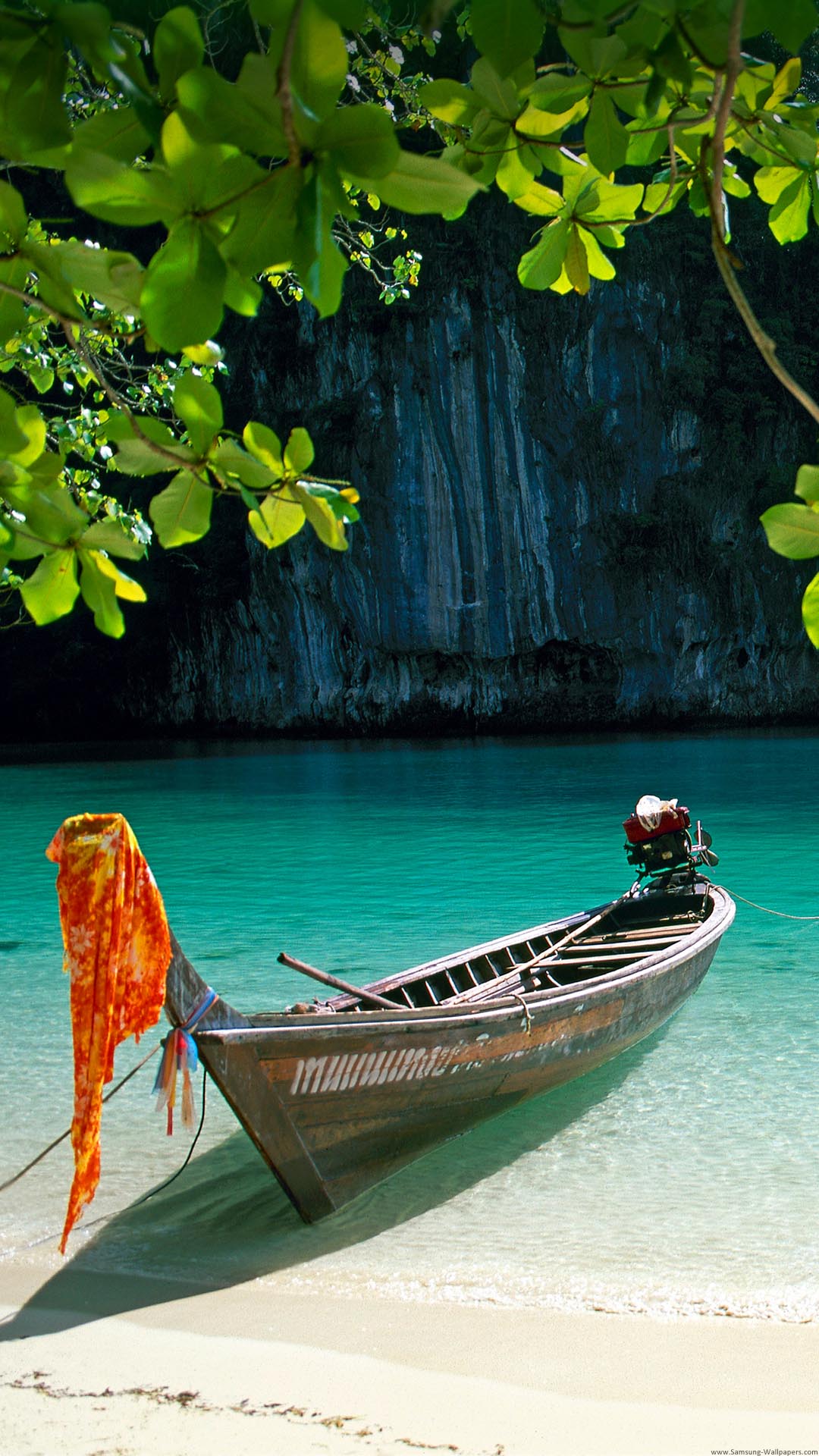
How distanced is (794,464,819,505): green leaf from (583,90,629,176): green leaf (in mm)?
537

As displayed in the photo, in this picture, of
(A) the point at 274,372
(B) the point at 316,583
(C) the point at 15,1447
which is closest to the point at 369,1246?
(C) the point at 15,1447

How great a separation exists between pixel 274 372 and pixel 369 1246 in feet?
90.4

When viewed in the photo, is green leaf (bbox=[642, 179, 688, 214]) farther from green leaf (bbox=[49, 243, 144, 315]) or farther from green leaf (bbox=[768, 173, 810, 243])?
green leaf (bbox=[49, 243, 144, 315])

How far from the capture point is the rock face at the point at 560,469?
26.9 metres

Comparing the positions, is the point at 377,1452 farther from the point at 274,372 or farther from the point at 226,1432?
the point at 274,372

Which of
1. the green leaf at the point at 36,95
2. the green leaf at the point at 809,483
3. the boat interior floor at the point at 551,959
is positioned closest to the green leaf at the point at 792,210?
the green leaf at the point at 809,483

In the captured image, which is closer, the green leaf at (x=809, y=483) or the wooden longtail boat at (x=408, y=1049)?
the green leaf at (x=809, y=483)

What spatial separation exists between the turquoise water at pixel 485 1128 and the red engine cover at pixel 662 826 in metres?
1.02

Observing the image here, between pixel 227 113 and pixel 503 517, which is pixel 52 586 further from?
pixel 503 517

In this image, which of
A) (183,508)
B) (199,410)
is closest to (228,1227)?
(183,508)

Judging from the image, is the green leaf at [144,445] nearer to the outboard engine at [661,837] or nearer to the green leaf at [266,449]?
the green leaf at [266,449]

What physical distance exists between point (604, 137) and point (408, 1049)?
321 cm

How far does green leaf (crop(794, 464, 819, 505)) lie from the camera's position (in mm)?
1047

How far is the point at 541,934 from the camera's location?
6414mm
